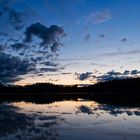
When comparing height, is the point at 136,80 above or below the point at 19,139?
above

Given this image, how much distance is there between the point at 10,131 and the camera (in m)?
14.6

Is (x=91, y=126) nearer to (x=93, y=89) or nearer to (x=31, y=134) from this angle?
(x=31, y=134)

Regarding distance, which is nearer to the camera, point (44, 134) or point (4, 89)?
point (44, 134)

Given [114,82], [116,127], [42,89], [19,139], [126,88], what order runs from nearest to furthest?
[19,139]
[116,127]
[126,88]
[114,82]
[42,89]

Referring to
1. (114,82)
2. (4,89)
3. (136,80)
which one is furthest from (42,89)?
(136,80)

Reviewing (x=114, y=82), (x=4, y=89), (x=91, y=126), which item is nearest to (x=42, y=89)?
(x=4, y=89)

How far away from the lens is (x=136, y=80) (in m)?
141

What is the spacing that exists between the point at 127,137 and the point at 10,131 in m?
5.38

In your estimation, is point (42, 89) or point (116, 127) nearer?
point (116, 127)

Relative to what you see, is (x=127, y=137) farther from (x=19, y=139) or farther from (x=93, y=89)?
(x=93, y=89)

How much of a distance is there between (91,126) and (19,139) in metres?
5.03

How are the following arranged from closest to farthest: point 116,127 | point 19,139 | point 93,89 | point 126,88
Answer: point 19,139
point 116,127
point 126,88
point 93,89

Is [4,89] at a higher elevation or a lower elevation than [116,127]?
higher

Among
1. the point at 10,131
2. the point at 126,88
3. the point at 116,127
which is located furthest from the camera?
the point at 126,88
